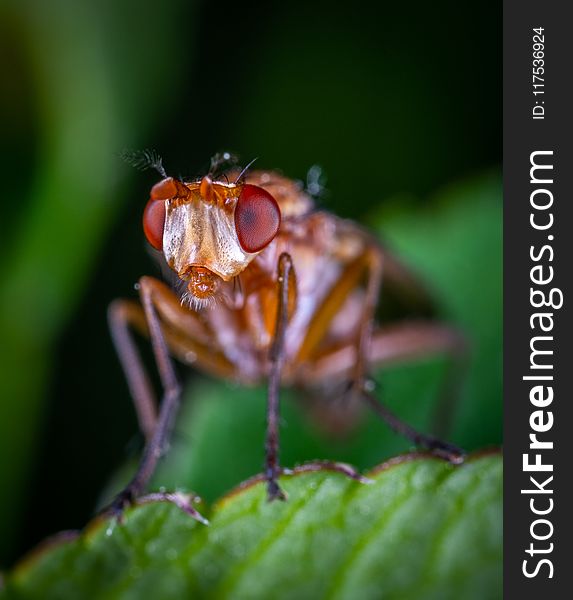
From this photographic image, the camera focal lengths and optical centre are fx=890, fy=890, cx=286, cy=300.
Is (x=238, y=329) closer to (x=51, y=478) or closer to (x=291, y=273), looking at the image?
(x=291, y=273)

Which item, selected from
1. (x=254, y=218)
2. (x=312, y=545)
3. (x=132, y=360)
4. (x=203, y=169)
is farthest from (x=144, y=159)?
(x=312, y=545)

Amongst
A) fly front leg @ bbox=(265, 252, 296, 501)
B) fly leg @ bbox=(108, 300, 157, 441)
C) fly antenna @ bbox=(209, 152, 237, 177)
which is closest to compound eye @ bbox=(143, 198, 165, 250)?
fly antenna @ bbox=(209, 152, 237, 177)

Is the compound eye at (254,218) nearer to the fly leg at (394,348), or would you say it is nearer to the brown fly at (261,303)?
the brown fly at (261,303)

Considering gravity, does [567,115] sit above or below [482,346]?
above

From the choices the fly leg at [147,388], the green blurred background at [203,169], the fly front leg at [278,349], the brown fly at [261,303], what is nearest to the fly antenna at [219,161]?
the brown fly at [261,303]

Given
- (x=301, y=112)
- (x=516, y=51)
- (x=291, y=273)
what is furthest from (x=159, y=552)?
(x=301, y=112)

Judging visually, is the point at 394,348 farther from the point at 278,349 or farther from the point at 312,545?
the point at 312,545
